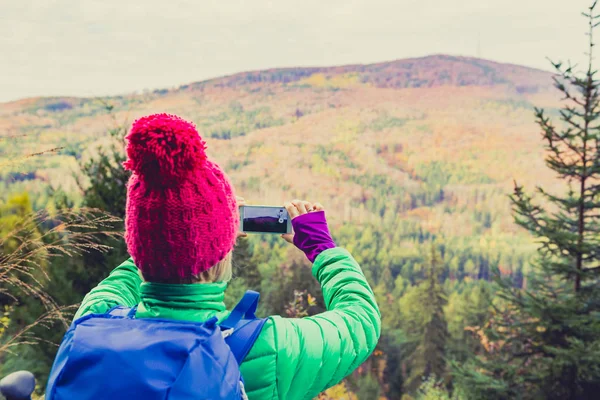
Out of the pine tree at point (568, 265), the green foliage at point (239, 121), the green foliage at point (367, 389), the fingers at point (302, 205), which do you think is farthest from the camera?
the green foliage at point (239, 121)

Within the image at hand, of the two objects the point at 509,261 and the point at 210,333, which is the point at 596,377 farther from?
the point at 509,261

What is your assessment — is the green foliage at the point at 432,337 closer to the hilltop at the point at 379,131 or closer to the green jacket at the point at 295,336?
the green jacket at the point at 295,336

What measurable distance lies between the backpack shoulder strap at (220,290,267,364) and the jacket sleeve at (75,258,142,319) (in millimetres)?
373

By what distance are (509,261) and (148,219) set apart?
78429 millimetres

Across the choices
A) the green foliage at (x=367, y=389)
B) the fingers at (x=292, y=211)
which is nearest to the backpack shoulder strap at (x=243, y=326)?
the fingers at (x=292, y=211)

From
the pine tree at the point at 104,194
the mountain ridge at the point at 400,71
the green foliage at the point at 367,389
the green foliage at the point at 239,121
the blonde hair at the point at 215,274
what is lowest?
the green foliage at the point at 367,389

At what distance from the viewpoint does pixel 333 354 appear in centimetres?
100

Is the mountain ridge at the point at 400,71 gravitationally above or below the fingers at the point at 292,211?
above

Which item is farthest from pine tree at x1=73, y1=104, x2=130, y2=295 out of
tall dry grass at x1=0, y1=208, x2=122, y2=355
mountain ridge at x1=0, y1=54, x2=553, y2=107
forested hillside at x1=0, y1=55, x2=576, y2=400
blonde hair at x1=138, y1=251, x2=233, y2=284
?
mountain ridge at x1=0, y1=54, x2=553, y2=107

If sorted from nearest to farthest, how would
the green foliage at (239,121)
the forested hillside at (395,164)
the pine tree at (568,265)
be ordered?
the pine tree at (568,265) → the forested hillside at (395,164) → the green foliage at (239,121)

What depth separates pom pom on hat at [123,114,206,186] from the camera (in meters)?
0.91

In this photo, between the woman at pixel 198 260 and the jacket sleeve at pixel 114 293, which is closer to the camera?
the woman at pixel 198 260

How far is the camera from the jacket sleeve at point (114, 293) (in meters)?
1.16

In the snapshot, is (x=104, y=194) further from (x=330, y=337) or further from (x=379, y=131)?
(x=379, y=131)
